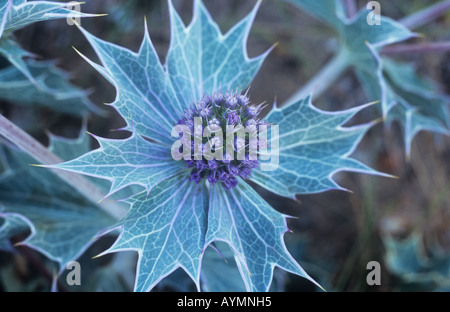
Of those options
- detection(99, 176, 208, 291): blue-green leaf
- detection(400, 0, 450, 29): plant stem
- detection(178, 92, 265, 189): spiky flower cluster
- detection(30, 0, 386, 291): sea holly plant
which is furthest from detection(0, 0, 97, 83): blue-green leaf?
detection(400, 0, 450, 29): plant stem

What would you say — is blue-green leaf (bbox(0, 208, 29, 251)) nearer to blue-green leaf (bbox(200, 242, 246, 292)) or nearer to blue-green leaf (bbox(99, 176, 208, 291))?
blue-green leaf (bbox(99, 176, 208, 291))

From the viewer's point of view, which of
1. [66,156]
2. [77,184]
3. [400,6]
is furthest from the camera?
[400,6]

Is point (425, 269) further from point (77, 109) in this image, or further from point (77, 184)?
point (77, 109)

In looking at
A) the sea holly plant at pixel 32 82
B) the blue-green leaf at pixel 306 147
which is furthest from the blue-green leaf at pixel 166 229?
the sea holly plant at pixel 32 82

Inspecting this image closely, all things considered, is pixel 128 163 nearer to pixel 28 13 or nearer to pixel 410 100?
pixel 28 13

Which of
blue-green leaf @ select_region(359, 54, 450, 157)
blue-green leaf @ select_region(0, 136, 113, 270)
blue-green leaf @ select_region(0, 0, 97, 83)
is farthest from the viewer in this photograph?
blue-green leaf @ select_region(359, 54, 450, 157)

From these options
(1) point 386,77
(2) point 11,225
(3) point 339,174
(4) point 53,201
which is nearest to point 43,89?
(4) point 53,201
